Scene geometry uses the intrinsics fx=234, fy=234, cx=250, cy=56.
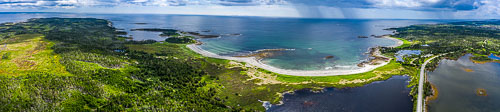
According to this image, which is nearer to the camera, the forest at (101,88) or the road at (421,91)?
the forest at (101,88)

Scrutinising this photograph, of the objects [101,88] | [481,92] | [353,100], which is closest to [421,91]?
[481,92]

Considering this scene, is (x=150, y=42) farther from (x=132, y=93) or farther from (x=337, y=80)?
(x=337, y=80)

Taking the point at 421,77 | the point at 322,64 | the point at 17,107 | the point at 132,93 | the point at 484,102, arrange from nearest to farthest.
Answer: the point at 17,107
the point at 132,93
the point at 484,102
the point at 421,77
the point at 322,64

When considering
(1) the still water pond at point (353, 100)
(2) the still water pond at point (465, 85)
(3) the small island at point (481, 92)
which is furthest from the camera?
(3) the small island at point (481, 92)

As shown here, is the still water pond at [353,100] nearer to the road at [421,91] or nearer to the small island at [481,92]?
the road at [421,91]

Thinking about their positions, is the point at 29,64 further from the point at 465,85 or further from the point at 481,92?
the point at 465,85

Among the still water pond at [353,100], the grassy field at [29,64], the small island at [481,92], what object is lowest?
the still water pond at [353,100]

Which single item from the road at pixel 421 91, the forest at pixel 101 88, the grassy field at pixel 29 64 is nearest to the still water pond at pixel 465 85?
the road at pixel 421 91

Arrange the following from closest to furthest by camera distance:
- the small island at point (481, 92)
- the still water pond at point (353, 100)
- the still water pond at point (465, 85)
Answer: the still water pond at point (353, 100) < the still water pond at point (465, 85) < the small island at point (481, 92)

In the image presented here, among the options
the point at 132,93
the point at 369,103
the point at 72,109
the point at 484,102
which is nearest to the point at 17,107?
the point at 72,109

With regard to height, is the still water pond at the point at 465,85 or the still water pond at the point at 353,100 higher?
the still water pond at the point at 465,85

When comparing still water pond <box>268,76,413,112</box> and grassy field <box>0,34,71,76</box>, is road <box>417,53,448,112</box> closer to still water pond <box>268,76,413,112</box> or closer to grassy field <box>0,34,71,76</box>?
still water pond <box>268,76,413,112</box>
